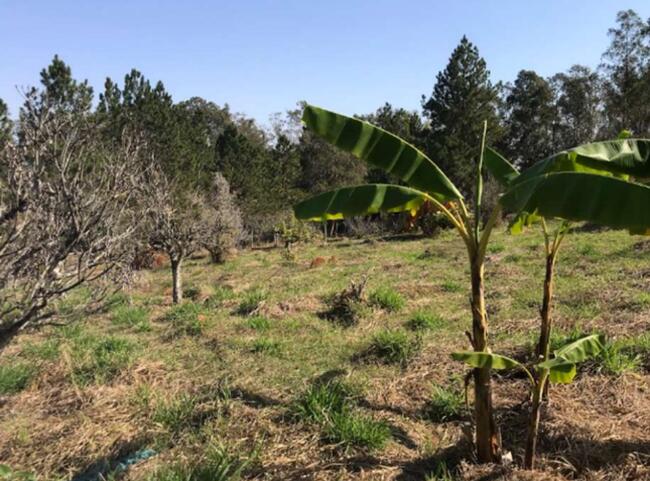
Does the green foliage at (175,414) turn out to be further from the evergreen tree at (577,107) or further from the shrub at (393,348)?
the evergreen tree at (577,107)

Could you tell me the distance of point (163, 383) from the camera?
5566mm

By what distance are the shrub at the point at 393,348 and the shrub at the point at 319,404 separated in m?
1.17

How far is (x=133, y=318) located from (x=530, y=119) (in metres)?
35.2

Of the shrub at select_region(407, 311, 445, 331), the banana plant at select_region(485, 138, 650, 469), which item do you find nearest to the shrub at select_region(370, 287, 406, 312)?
the shrub at select_region(407, 311, 445, 331)

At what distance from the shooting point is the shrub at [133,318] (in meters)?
8.20

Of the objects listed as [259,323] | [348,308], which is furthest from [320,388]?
[348,308]

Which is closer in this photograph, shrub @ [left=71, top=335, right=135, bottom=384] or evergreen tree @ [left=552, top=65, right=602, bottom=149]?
shrub @ [left=71, top=335, right=135, bottom=384]

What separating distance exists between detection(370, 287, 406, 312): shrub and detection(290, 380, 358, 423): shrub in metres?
3.47

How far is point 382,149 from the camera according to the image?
3.62 m

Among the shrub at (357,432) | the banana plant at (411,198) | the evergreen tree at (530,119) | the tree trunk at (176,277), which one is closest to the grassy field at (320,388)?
the shrub at (357,432)

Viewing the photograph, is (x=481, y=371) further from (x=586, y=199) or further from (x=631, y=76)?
(x=631, y=76)

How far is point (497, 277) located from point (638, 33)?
29.0m

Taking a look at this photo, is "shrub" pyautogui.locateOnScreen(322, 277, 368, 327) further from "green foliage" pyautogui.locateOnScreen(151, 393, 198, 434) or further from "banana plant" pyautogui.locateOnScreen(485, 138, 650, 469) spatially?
"banana plant" pyautogui.locateOnScreen(485, 138, 650, 469)

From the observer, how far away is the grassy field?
3713mm
